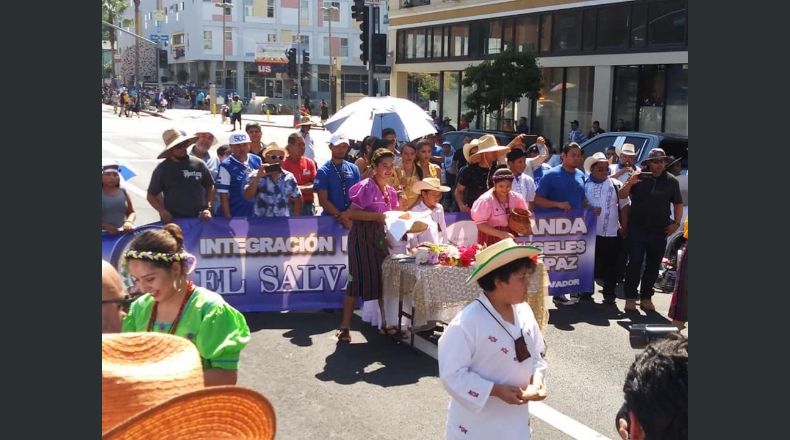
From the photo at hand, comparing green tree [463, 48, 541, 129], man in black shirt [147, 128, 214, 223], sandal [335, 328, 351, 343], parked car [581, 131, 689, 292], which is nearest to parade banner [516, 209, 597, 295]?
parked car [581, 131, 689, 292]

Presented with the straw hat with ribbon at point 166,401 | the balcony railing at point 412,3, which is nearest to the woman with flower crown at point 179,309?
the straw hat with ribbon at point 166,401

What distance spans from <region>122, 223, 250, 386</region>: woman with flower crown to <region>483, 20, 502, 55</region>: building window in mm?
31942

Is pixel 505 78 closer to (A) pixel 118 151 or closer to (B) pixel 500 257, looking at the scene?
(A) pixel 118 151

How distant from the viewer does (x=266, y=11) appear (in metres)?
80.2

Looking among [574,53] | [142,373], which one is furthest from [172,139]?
[574,53]

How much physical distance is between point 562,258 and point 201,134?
4.55 meters

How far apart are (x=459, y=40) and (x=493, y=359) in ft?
114

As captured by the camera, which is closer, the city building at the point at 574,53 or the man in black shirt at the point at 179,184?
the man in black shirt at the point at 179,184

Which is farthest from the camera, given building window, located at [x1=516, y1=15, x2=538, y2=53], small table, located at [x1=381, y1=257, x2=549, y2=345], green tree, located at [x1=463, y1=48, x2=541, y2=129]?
building window, located at [x1=516, y1=15, x2=538, y2=53]

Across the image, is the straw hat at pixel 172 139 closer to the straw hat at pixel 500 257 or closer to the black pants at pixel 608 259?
the black pants at pixel 608 259

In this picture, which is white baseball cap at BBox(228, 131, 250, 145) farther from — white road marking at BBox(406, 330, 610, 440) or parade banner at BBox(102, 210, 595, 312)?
white road marking at BBox(406, 330, 610, 440)

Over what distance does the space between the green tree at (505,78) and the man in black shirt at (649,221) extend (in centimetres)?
1920

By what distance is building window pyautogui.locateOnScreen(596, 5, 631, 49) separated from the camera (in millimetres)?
27547

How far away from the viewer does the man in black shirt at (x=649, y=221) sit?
861cm
